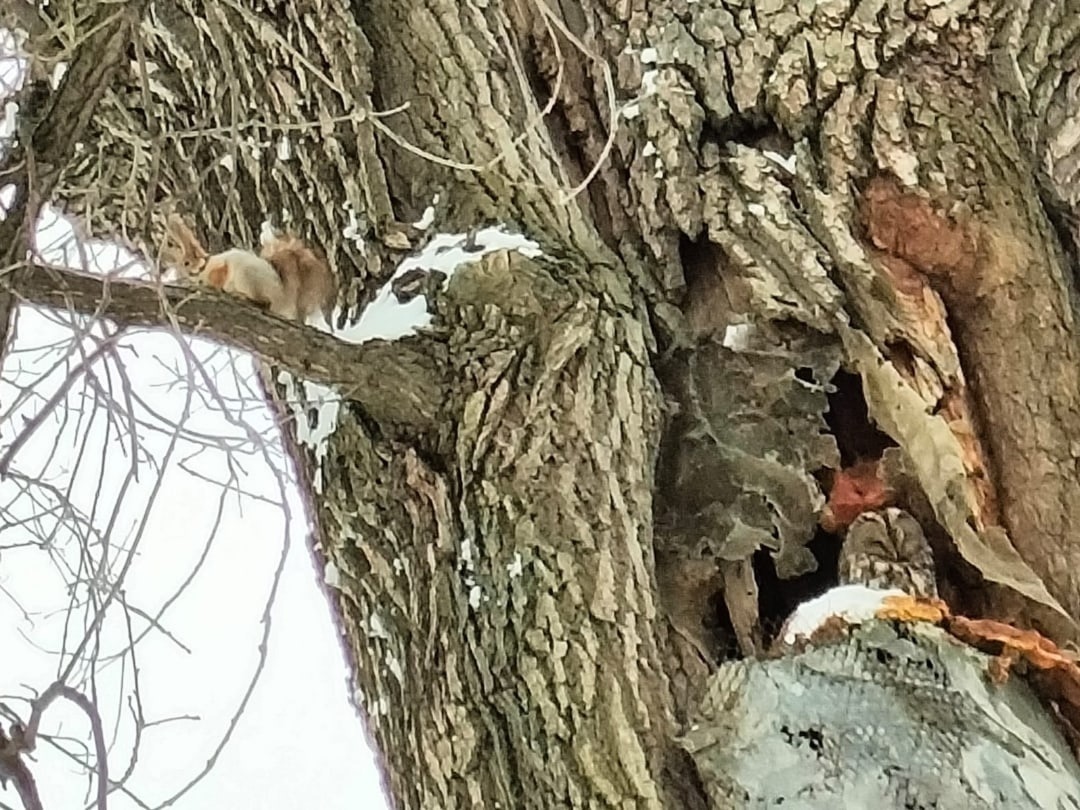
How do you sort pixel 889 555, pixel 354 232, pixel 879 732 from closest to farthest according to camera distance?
pixel 879 732, pixel 889 555, pixel 354 232

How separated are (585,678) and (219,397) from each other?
39 cm

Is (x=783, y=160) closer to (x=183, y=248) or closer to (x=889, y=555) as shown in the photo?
(x=889, y=555)

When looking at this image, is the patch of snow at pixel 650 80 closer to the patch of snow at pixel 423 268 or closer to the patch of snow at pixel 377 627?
the patch of snow at pixel 423 268

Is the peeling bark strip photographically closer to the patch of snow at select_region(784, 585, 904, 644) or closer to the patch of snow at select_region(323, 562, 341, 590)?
the patch of snow at select_region(784, 585, 904, 644)

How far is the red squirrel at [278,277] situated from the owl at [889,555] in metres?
0.50

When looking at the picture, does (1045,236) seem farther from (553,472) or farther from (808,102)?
(553,472)

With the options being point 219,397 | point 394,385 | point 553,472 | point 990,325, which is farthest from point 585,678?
point 990,325

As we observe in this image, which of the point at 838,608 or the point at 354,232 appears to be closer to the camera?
the point at 838,608

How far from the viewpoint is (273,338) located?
1.13 meters

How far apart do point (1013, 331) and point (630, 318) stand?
1.11 ft

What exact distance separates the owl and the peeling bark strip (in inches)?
3.6

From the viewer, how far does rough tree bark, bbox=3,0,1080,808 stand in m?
1.12

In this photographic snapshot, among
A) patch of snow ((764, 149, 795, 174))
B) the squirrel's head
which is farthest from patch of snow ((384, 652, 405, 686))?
patch of snow ((764, 149, 795, 174))

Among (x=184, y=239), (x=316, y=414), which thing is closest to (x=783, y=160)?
(x=316, y=414)
